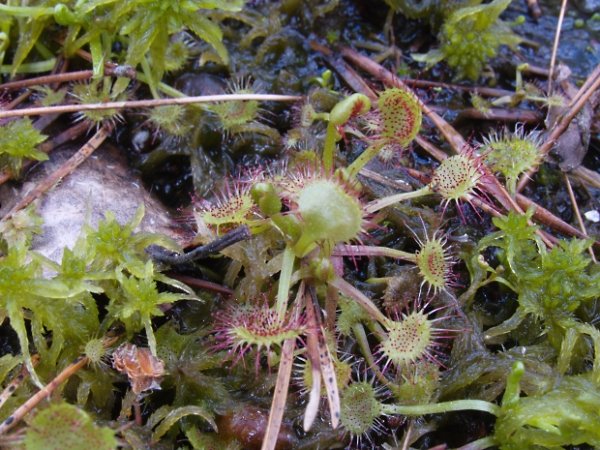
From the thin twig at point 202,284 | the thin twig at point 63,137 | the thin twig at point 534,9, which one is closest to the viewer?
the thin twig at point 202,284

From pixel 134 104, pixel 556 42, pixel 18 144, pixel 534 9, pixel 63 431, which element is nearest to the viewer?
pixel 63 431

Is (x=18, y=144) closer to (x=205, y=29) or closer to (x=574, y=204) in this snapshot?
(x=205, y=29)


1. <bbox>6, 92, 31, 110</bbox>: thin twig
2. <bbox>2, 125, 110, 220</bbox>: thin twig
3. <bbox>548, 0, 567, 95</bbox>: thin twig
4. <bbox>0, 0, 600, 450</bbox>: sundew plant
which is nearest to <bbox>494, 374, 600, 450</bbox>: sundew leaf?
<bbox>0, 0, 600, 450</bbox>: sundew plant

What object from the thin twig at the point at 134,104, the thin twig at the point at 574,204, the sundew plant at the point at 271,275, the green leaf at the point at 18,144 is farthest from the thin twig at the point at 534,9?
the green leaf at the point at 18,144

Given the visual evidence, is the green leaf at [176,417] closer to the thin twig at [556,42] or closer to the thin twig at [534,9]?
the thin twig at [556,42]

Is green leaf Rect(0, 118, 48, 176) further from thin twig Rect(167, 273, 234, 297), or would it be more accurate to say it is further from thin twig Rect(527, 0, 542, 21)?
thin twig Rect(527, 0, 542, 21)

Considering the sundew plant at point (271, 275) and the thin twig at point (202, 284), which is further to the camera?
the thin twig at point (202, 284)

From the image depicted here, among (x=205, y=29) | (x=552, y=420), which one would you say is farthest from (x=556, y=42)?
(x=552, y=420)

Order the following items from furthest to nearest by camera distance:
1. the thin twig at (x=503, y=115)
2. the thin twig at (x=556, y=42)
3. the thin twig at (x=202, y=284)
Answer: the thin twig at (x=556, y=42) < the thin twig at (x=503, y=115) < the thin twig at (x=202, y=284)
